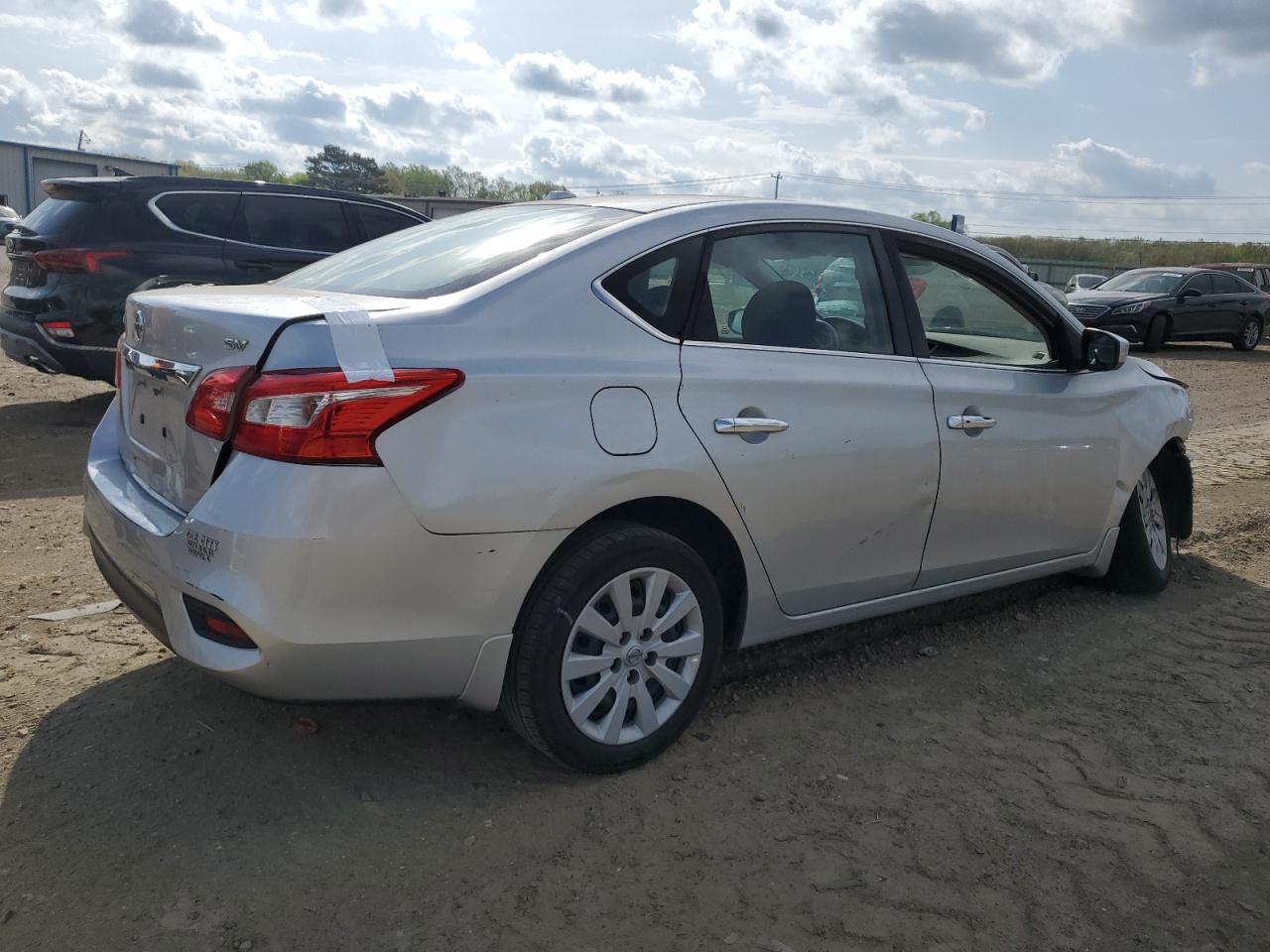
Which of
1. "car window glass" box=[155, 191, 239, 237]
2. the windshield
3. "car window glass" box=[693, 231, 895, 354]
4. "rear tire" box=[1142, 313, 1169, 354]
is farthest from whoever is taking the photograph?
the windshield

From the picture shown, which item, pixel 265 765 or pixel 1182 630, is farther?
pixel 1182 630

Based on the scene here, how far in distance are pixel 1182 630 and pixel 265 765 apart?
12.3 ft

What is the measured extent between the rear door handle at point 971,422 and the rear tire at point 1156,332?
16.8 meters

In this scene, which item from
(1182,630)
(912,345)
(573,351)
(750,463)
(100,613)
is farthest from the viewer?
(1182,630)

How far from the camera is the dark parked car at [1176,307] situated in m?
19.1

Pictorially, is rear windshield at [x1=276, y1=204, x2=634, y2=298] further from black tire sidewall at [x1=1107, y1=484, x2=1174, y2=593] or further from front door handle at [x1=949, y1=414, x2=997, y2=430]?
black tire sidewall at [x1=1107, y1=484, x2=1174, y2=593]

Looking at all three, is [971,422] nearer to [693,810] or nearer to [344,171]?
[693,810]

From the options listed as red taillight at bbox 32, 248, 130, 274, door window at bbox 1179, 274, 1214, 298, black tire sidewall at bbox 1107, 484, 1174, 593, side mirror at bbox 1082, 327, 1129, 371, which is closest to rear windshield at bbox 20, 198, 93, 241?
red taillight at bbox 32, 248, 130, 274

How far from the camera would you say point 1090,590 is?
5.41 metres

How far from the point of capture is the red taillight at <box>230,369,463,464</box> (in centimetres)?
278

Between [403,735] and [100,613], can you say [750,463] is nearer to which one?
[403,735]

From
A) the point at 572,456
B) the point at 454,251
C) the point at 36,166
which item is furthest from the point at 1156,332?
the point at 36,166

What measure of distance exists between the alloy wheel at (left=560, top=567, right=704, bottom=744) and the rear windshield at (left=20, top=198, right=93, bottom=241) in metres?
6.48

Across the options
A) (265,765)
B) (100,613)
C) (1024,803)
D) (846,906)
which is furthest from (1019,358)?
(100,613)
